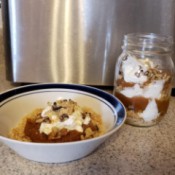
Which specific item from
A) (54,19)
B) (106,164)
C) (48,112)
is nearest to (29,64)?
(54,19)

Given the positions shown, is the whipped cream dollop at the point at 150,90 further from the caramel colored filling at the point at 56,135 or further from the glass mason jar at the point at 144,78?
the caramel colored filling at the point at 56,135

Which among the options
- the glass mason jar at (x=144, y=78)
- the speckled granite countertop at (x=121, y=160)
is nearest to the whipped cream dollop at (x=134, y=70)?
the glass mason jar at (x=144, y=78)

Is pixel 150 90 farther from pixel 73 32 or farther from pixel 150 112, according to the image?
pixel 73 32

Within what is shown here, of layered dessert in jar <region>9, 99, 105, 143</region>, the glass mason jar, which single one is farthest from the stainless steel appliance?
layered dessert in jar <region>9, 99, 105, 143</region>

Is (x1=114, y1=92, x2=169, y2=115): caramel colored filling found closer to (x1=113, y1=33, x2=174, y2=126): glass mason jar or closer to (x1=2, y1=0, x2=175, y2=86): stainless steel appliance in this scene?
(x1=113, y1=33, x2=174, y2=126): glass mason jar

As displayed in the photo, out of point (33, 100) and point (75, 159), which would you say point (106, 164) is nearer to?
point (75, 159)

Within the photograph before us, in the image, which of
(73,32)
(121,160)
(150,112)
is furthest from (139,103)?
(73,32)
